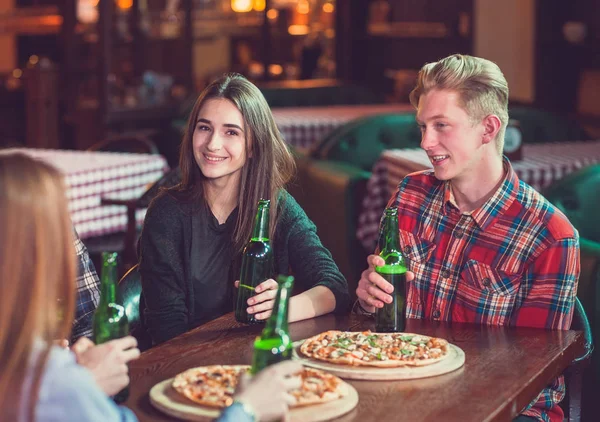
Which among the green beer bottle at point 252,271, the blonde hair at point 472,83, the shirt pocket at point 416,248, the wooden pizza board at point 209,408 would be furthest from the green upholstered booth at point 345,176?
the wooden pizza board at point 209,408

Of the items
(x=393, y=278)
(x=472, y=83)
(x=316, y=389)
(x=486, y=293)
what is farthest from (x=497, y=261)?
(x=316, y=389)

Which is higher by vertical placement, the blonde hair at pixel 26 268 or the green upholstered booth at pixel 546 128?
the blonde hair at pixel 26 268

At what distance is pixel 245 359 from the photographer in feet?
6.39

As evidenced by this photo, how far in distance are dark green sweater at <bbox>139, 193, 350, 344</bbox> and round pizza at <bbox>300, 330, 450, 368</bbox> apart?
1.29ft

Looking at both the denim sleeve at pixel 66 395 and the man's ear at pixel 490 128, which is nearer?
the denim sleeve at pixel 66 395

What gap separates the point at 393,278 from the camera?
2.13m

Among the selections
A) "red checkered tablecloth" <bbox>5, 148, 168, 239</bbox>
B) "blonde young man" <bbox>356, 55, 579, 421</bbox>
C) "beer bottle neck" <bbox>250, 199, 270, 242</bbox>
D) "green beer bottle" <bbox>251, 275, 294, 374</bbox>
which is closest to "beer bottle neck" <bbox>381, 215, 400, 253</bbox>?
"blonde young man" <bbox>356, 55, 579, 421</bbox>

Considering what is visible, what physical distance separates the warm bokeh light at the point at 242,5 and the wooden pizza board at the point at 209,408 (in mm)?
7282

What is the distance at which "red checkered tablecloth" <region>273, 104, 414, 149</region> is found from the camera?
21.8ft

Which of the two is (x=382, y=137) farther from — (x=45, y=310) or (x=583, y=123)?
(x=45, y=310)

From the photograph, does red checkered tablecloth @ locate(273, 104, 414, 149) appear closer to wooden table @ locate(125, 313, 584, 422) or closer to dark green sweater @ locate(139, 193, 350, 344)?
dark green sweater @ locate(139, 193, 350, 344)

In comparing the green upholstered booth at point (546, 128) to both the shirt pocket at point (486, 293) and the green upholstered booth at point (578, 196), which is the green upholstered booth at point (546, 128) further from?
the shirt pocket at point (486, 293)

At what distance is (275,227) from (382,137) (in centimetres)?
343

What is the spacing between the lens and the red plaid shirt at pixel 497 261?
223 cm
